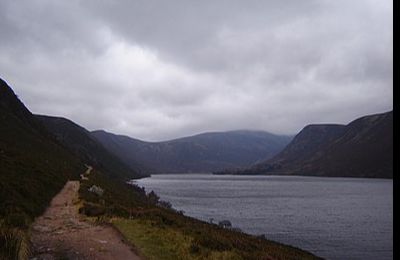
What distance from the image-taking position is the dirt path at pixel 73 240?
53.9 feet

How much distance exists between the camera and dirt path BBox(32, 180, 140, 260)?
16.4 m

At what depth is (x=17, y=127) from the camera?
8194 cm

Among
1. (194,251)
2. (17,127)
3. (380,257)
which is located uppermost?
(17,127)

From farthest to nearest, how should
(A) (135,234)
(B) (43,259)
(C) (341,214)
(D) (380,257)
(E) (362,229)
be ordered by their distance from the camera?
(C) (341,214) → (E) (362,229) → (D) (380,257) → (A) (135,234) → (B) (43,259)

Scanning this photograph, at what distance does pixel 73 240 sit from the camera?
754 inches

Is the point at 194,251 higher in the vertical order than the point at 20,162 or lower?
lower

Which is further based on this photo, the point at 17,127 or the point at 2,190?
the point at 17,127

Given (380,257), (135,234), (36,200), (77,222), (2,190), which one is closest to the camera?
(135,234)
